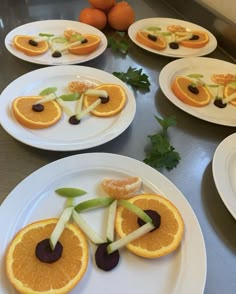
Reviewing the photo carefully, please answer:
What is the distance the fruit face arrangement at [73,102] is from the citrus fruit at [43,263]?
0.26 meters

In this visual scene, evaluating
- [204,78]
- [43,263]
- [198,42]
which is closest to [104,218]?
[43,263]

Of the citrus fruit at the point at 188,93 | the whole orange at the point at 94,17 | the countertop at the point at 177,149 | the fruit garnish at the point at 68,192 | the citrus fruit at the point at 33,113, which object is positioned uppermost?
the whole orange at the point at 94,17

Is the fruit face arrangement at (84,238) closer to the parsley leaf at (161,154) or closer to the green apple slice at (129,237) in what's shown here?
the green apple slice at (129,237)

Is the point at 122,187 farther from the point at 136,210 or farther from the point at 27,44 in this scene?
the point at 27,44

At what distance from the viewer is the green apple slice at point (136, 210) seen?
0.51 metres

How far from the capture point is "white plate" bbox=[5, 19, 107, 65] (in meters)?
0.92

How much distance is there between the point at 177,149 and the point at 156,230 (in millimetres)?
262

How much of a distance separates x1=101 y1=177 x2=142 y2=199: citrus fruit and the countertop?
112 millimetres

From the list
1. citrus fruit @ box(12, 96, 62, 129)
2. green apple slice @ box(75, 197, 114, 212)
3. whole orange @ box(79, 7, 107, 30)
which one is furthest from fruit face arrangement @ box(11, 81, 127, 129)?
whole orange @ box(79, 7, 107, 30)

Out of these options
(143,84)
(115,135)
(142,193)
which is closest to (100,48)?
(143,84)

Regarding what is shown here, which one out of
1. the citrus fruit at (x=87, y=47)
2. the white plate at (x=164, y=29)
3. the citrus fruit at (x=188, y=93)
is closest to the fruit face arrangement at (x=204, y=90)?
the citrus fruit at (x=188, y=93)

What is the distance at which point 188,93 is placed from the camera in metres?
0.82

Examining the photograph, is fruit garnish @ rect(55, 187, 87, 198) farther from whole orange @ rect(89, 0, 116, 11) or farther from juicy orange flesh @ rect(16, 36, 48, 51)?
whole orange @ rect(89, 0, 116, 11)

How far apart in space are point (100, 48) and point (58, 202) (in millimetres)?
566
